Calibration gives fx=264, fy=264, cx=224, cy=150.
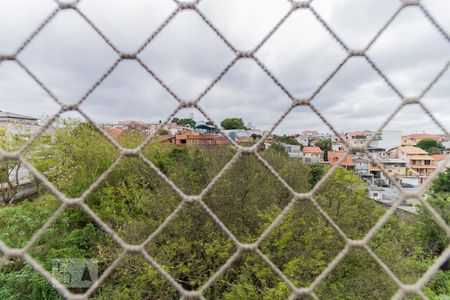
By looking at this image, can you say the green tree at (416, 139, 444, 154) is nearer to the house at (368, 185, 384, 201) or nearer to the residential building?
the house at (368, 185, 384, 201)

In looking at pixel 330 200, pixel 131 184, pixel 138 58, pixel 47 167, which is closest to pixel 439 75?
pixel 138 58

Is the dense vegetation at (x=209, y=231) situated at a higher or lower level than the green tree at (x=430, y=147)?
lower

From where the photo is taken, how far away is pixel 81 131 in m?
5.57

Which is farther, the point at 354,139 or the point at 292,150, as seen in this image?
the point at 292,150

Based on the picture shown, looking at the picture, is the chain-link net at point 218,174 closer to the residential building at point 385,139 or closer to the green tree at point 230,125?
the residential building at point 385,139

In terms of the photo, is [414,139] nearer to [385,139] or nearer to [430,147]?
[385,139]

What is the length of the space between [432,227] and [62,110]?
24.2 feet

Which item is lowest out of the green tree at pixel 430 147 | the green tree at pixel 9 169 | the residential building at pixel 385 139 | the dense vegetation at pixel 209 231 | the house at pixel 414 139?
the green tree at pixel 9 169

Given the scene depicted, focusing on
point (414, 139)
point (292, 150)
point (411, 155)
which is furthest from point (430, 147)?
point (414, 139)

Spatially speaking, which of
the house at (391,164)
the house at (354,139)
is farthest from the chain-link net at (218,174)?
the house at (391,164)

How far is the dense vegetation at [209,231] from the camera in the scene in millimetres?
2967

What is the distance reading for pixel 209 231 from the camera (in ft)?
12.2

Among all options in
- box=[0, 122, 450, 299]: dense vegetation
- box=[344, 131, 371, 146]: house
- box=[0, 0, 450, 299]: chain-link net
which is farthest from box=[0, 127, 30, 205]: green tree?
box=[344, 131, 371, 146]: house

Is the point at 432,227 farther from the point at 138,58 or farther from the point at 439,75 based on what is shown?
the point at 138,58
